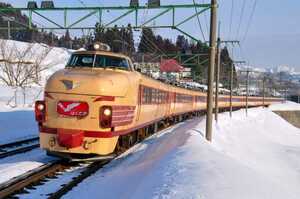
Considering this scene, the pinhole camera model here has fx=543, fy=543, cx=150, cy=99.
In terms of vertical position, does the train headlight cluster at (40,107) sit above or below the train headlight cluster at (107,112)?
above

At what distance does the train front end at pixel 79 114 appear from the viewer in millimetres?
13516

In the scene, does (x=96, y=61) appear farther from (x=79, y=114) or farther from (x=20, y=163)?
(x=20, y=163)

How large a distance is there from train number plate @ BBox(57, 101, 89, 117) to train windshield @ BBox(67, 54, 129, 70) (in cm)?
219

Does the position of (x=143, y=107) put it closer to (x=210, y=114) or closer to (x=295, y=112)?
(x=210, y=114)

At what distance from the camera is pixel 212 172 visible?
10.7 m

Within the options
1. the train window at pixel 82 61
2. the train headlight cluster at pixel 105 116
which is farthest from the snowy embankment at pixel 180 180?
the train window at pixel 82 61

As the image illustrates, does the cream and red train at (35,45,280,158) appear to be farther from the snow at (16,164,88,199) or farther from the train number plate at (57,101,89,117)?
the snow at (16,164,88,199)

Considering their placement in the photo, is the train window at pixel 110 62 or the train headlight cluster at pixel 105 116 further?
the train window at pixel 110 62

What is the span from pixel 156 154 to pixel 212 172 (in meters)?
4.63

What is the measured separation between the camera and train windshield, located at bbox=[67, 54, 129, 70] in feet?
51.0

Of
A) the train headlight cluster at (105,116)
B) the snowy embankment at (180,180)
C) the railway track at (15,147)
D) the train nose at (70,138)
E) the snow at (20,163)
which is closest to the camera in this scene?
the snowy embankment at (180,180)

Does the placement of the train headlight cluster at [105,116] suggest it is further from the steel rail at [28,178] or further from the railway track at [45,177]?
the steel rail at [28,178]

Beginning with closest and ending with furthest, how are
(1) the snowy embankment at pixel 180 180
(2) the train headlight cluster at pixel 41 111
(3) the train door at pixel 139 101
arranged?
1. (1) the snowy embankment at pixel 180 180
2. (2) the train headlight cluster at pixel 41 111
3. (3) the train door at pixel 139 101

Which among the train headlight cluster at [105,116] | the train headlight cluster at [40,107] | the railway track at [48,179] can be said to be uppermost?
the train headlight cluster at [40,107]
